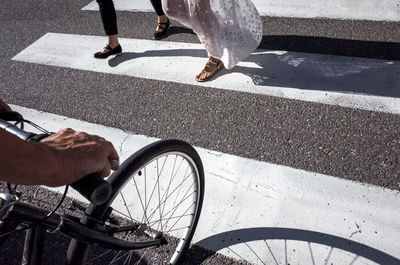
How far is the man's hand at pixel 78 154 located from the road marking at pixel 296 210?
1.42 meters

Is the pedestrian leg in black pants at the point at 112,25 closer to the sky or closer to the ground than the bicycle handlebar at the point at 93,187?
closer to the ground

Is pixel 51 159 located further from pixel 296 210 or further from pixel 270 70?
pixel 270 70

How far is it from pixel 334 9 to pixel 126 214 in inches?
136

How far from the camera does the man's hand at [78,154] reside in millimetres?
1138

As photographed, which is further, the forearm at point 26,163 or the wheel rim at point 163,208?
the wheel rim at point 163,208

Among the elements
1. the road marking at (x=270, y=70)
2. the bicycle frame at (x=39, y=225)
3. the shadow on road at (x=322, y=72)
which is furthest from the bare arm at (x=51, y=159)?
the shadow on road at (x=322, y=72)

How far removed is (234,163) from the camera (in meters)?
2.95

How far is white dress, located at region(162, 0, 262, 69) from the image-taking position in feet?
11.5

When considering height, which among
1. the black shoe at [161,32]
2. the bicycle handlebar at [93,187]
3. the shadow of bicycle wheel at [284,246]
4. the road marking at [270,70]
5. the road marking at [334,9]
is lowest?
the shadow of bicycle wheel at [284,246]

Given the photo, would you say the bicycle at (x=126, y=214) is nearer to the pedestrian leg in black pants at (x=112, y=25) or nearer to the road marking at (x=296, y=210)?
the road marking at (x=296, y=210)

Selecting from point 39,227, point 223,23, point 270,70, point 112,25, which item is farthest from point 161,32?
point 39,227

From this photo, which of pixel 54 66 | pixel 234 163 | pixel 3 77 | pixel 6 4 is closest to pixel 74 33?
pixel 54 66

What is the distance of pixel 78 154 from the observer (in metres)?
1.17

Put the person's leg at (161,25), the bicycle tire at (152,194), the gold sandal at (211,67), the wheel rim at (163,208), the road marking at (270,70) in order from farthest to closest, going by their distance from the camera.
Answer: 1. the person's leg at (161,25)
2. the gold sandal at (211,67)
3. the road marking at (270,70)
4. the wheel rim at (163,208)
5. the bicycle tire at (152,194)
